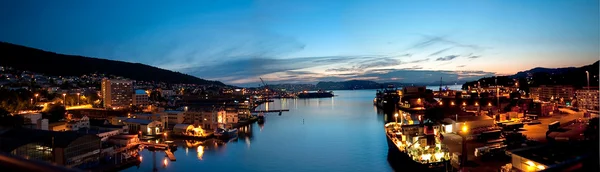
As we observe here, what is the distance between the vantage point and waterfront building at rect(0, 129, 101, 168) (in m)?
5.18

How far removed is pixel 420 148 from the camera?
609 cm

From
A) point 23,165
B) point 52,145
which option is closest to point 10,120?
point 52,145

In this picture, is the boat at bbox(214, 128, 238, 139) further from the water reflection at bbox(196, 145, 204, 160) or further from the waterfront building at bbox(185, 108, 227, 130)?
the waterfront building at bbox(185, 108, 227, 130)

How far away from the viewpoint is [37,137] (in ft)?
18.2

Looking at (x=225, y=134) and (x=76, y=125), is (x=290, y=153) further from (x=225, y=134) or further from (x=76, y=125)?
(x=76, y=125)

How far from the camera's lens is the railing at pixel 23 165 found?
324 mm

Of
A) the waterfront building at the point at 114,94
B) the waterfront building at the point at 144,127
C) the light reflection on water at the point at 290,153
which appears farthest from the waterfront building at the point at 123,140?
the waterfront building at the point at 114,94

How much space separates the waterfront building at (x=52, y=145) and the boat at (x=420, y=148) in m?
5.26

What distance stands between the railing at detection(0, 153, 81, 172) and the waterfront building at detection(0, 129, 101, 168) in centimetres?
577

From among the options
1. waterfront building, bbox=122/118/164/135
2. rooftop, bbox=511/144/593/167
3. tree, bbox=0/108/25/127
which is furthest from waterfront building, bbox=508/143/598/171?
tree, bbox=0/108/25/127

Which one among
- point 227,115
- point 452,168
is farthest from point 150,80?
point 452,168

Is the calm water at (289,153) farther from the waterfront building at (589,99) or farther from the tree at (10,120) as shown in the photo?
the waterfront building at (589,99)

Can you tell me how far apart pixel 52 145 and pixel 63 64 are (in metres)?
31.5

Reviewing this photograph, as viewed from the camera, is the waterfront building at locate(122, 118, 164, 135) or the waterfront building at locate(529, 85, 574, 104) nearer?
the waterfront building at locate(122, 118, 164, 135)
